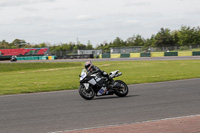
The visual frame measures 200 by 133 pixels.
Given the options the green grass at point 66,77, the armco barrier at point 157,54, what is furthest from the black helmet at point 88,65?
the armco barrier at point 157,54

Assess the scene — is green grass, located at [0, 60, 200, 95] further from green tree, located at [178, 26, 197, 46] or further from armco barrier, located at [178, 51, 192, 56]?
green tree, located at [178, 26, 197, 46]

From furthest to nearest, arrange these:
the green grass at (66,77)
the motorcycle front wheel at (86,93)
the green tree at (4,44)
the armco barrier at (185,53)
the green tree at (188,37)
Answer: the green tree at (4,44)
the green tree at (188,37)
the armco barrier at (185,53)
the green grass at (66,77)
the motorcycle front wheel at (86,93)

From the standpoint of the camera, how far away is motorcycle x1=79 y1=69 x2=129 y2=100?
11188 millimetres

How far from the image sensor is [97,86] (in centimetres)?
1154

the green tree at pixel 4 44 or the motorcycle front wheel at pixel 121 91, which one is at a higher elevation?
the green tree at pixel 4 44

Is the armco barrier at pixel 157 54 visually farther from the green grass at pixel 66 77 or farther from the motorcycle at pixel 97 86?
the motorcycle at pixel 97 86

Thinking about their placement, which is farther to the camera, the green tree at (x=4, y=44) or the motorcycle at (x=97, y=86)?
the green tree at (x=4, y=44)

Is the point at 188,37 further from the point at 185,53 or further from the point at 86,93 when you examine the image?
the point at 86,93

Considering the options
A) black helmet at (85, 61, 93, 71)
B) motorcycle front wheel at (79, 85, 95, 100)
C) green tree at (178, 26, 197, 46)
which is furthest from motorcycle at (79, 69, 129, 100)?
green tree at (178, 26, 197, 46)

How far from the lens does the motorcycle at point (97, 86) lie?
11.2 metres

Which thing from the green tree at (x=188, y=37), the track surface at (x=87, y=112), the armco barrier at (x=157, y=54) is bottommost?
the track surface at (x=87, y=112)

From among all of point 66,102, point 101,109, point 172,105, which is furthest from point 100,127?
point 66,102

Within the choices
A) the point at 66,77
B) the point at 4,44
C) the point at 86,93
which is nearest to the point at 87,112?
Result: the point at 86,93

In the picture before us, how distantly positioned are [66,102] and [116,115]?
3.06 metres
